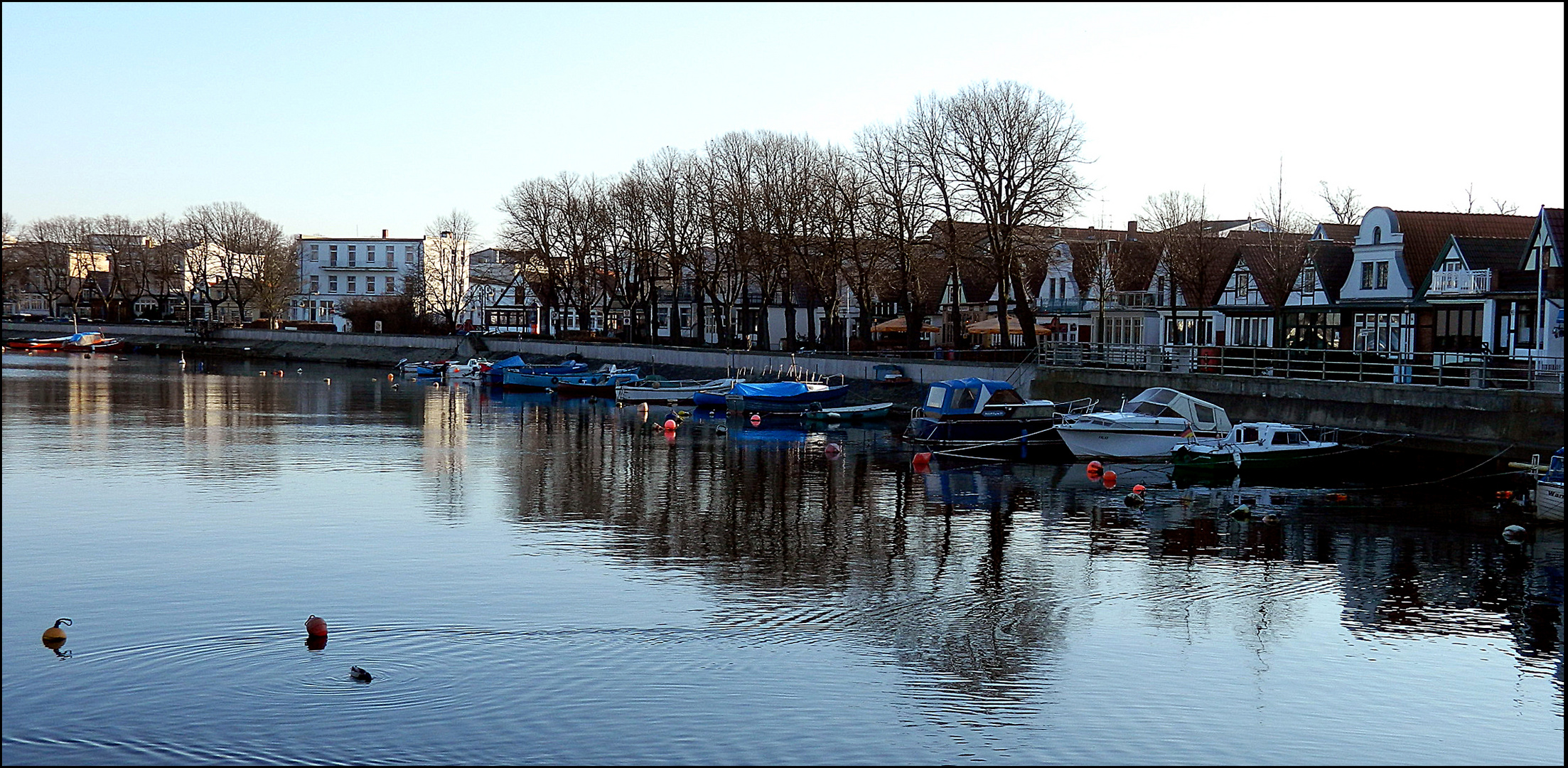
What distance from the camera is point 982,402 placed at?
48.8m

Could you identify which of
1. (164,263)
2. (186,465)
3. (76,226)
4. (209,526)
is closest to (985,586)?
(209,526)

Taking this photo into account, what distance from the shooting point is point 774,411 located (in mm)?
63875

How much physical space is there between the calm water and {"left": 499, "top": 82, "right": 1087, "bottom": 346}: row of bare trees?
1262 inches

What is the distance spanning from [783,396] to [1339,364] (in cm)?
2441

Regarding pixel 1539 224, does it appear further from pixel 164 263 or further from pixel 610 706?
pixel 164 263

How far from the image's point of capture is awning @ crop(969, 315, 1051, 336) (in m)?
91.4

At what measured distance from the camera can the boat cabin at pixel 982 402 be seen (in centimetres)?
4869

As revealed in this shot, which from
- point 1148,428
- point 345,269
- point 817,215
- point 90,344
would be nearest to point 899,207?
point 817,215

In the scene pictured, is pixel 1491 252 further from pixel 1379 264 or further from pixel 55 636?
pixel 55 636

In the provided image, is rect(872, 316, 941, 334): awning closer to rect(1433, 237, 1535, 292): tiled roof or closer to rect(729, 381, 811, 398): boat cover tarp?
rect(729, 381, 811, 398): boat cover tarp

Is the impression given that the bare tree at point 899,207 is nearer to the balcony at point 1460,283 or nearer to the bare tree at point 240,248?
the balcony at point 1460,283

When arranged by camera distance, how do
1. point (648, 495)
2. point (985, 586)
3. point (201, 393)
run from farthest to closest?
point (201, 393) < point (648, 495) < point (985, 586)

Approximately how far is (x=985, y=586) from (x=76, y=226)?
6944 inches

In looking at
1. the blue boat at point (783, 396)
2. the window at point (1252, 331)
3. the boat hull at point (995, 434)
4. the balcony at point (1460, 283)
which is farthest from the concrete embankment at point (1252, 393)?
the window at point (1252, 331)
